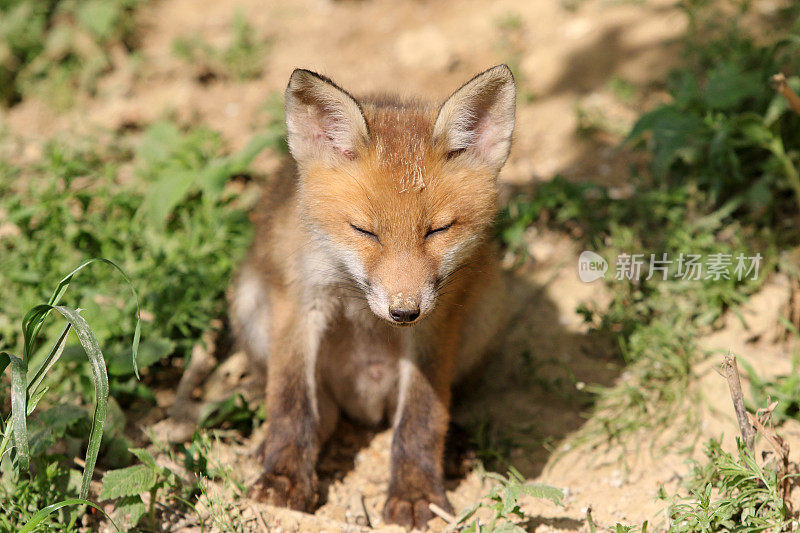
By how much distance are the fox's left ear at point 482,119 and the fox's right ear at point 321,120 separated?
33 centimetres

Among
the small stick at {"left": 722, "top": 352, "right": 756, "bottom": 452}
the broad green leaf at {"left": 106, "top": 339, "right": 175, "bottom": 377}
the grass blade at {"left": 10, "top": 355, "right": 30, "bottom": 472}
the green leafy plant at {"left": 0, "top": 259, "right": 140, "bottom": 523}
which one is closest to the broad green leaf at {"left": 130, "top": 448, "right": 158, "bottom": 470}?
the green leafy plant at {"left": 0, "top": 259, "right": 140, "bottom": 523}

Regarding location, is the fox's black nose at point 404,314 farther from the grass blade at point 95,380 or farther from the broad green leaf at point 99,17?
the broad green leaf at point 99,17

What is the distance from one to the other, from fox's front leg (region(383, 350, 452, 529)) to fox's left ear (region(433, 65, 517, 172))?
0.97 m

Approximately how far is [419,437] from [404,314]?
0.90 metres

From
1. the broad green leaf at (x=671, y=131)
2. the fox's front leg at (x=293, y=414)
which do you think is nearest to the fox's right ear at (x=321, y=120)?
the fox's front leg at (x=293, y=414)

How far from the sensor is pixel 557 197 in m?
4.79

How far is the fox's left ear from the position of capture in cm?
281

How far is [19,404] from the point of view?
2443 mm

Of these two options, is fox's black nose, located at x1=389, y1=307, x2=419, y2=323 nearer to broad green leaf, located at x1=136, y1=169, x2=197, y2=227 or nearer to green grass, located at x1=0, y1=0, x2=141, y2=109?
broad green leaf, located at x1=136, y1=169, x2=197, y2=227

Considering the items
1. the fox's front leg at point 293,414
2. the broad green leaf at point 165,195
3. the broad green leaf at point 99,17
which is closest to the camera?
the fox's front leg at point 293,414

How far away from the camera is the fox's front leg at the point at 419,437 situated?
316 cm

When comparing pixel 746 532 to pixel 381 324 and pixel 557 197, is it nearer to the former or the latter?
pixel 381 324

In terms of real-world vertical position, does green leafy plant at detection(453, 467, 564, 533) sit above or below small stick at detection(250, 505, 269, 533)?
above

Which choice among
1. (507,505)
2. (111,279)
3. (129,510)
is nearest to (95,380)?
(129,510)
